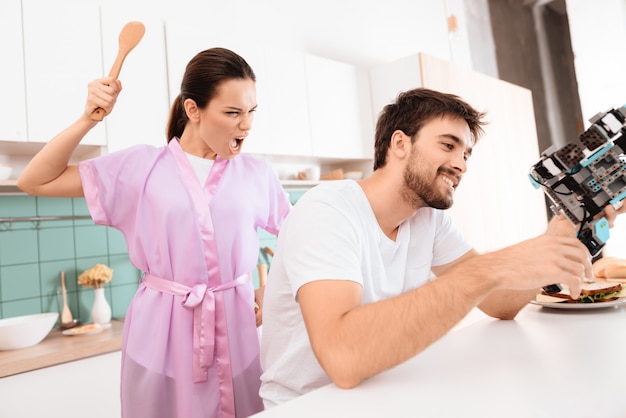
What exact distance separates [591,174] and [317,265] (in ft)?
1.66

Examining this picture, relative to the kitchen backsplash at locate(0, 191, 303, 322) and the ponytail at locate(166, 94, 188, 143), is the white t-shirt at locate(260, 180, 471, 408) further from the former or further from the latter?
the kitchen backsplash at locate(0, 191, 303, 322)

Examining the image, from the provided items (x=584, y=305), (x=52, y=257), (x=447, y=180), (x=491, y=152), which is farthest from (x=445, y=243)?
(x=491, y=152)

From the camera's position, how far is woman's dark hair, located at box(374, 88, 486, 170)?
117 centimetres

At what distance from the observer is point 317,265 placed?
90 centimetres

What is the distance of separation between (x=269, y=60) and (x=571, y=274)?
2186 millimetres

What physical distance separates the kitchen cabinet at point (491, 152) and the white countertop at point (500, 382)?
2.36m

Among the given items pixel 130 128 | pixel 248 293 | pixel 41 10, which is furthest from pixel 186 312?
pixel 41 10

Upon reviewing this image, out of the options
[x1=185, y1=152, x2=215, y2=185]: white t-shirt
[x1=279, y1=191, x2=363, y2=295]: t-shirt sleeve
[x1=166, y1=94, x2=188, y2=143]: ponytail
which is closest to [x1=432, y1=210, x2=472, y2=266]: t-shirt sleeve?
[x1=279, y1=191, x2=363, y2=295]: t-shirt sleeve

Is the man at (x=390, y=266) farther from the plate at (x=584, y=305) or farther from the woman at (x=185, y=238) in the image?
the woman at (x=185, y=238)

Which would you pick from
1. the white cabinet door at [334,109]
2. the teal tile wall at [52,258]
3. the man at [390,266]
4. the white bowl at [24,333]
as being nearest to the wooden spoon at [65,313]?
the teal tile wall at [52,258]

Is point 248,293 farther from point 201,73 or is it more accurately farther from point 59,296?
point 59,296

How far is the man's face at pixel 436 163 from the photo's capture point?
3.75 ft

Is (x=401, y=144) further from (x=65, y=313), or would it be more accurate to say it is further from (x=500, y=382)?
(x=65, y=313)

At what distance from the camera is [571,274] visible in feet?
2.96
